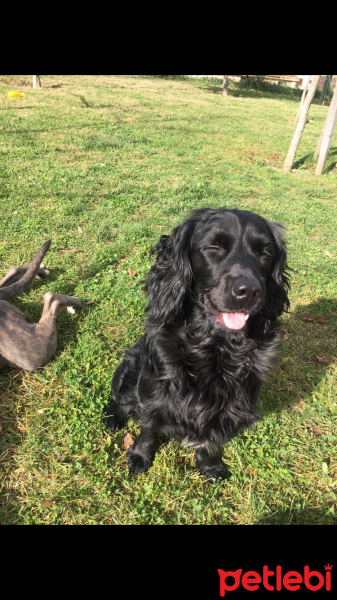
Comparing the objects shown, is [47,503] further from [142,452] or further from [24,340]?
[24,340]

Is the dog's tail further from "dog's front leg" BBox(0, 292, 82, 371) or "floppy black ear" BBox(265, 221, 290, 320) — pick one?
"floppy black ear" BBox(265, 221, 290, 320)

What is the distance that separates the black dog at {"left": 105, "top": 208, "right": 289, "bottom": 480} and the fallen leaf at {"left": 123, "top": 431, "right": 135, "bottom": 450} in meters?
0.24

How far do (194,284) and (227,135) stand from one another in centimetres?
1112

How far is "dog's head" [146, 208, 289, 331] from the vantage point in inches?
76.0

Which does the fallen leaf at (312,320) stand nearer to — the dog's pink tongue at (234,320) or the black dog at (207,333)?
the black dog at (207,333)

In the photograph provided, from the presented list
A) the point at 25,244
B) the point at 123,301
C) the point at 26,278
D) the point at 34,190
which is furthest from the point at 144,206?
the point at 26,278

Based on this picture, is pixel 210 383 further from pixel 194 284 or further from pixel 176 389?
pixel 194 284

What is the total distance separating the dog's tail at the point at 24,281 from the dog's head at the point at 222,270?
4.50 ft

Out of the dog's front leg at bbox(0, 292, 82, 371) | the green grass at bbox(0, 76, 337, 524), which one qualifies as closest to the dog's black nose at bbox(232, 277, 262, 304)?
the green grass at bbox(0, 76, 337, 524)

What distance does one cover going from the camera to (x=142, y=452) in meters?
2.40

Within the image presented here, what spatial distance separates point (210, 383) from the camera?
2.16m

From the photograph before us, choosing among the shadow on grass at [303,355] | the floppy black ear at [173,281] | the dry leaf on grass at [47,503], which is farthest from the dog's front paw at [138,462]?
the shadow on grass at [303,355]

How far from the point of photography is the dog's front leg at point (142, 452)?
2.37 metres
